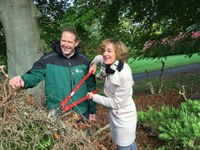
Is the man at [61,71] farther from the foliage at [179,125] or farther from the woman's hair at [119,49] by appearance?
the foliage at [179,125]

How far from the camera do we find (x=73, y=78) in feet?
12.8

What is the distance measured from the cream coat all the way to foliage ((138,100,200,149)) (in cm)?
117

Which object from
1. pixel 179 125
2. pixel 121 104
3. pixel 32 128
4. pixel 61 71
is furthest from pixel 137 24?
pixel 32 128

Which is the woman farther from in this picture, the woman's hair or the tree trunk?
the tree trunk

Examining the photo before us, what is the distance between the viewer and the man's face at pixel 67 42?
375 centimetres

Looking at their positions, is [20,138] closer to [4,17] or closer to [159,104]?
[4,17]

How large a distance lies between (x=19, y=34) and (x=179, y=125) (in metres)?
2.91

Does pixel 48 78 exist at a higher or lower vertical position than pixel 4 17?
lower

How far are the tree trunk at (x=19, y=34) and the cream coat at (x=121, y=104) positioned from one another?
7.66 feet

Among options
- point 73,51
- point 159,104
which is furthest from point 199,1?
point 73,51

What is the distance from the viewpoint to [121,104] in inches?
148

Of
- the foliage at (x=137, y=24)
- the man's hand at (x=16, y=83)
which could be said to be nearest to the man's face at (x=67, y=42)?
the man's hand at (x=16, y=83)

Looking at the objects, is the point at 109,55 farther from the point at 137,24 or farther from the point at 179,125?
the point at 137,24

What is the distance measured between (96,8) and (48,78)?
4.34 m
